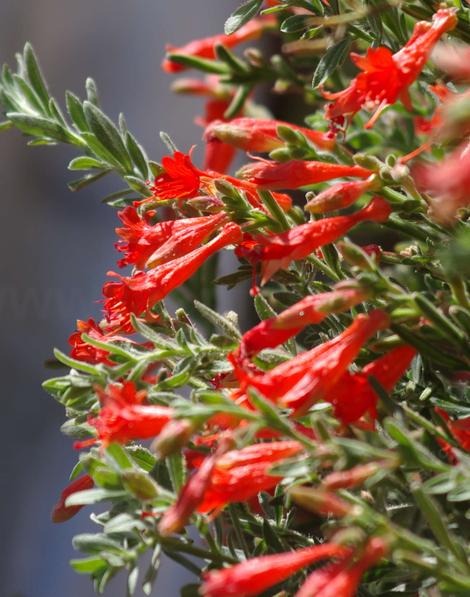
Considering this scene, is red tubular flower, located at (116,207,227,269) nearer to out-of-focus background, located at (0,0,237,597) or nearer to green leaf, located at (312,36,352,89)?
green leaf, located at (312,36,352,89)

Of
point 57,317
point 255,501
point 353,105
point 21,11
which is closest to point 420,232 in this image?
point 353,105

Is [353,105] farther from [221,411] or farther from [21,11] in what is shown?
[21,11]

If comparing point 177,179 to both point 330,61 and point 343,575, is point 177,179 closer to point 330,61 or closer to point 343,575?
point 330,61

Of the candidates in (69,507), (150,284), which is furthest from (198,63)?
(69,507)

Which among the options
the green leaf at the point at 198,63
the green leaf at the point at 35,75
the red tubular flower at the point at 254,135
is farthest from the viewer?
the green leaf at the point at 198,63

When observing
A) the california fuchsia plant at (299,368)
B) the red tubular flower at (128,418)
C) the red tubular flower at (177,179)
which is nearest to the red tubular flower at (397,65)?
the california fuchsia plant at (299,368)

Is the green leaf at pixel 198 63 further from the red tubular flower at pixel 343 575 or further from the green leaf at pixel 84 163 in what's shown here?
the red tubular flower at pixel 343 575
